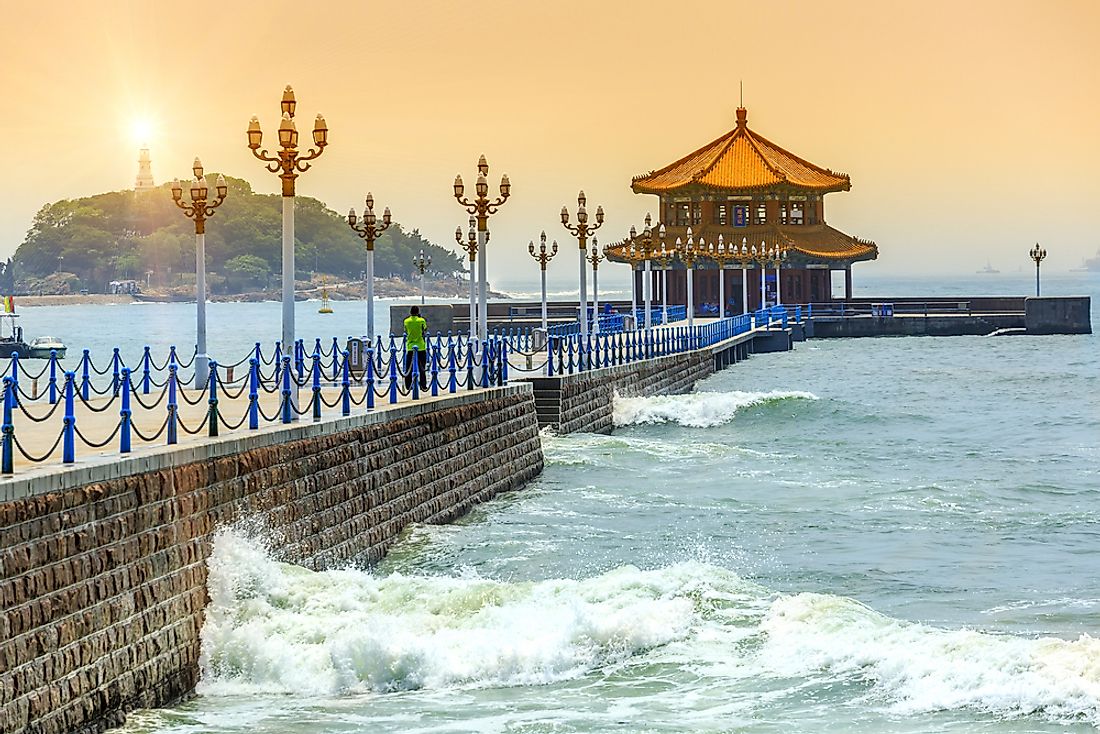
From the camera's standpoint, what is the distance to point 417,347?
28.6 metres

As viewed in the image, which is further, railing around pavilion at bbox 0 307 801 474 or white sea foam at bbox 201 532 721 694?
railing around pavilion at bbox 0 307 801 474

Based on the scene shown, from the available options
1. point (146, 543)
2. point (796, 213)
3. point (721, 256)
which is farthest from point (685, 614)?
point (796, 213)

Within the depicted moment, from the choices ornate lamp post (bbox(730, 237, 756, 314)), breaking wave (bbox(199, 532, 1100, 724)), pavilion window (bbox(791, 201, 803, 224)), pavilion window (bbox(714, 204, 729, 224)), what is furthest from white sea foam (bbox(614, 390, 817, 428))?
pavilion window (bbox(791, 201, 803, 224))

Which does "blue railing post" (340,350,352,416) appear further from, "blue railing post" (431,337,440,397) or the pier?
"blue railing post" (431,337,440,397)

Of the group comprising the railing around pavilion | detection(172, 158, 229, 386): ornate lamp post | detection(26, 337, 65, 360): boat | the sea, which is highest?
detection(172, 158, 229, 386): ornate lamp post

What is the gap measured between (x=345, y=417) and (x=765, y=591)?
5587 mm

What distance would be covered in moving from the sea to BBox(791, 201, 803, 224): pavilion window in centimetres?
6850

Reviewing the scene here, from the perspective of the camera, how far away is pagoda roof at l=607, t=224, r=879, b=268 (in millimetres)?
97450

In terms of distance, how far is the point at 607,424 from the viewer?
3997cm

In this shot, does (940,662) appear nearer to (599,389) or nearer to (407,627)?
(407,627)

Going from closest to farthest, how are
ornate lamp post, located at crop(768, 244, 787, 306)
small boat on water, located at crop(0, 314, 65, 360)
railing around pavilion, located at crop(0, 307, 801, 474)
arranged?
railing around pavilion, located at crop(0, 307, 801, 474)
small boat on water, located at crop(0, 314, 65, 360)
ornate lamp post, located at crop(768, 244, 787, 306)

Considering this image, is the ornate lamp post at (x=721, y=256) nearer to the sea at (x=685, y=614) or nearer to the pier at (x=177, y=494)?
the sea at (x=685, y=614)

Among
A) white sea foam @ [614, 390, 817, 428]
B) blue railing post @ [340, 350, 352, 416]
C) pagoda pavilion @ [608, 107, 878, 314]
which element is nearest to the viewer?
blue railing post @ [340, 350, 352, 416]

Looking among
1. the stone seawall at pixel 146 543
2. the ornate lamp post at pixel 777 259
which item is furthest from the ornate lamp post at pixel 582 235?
the ornate lamp post at pixel 777 259
